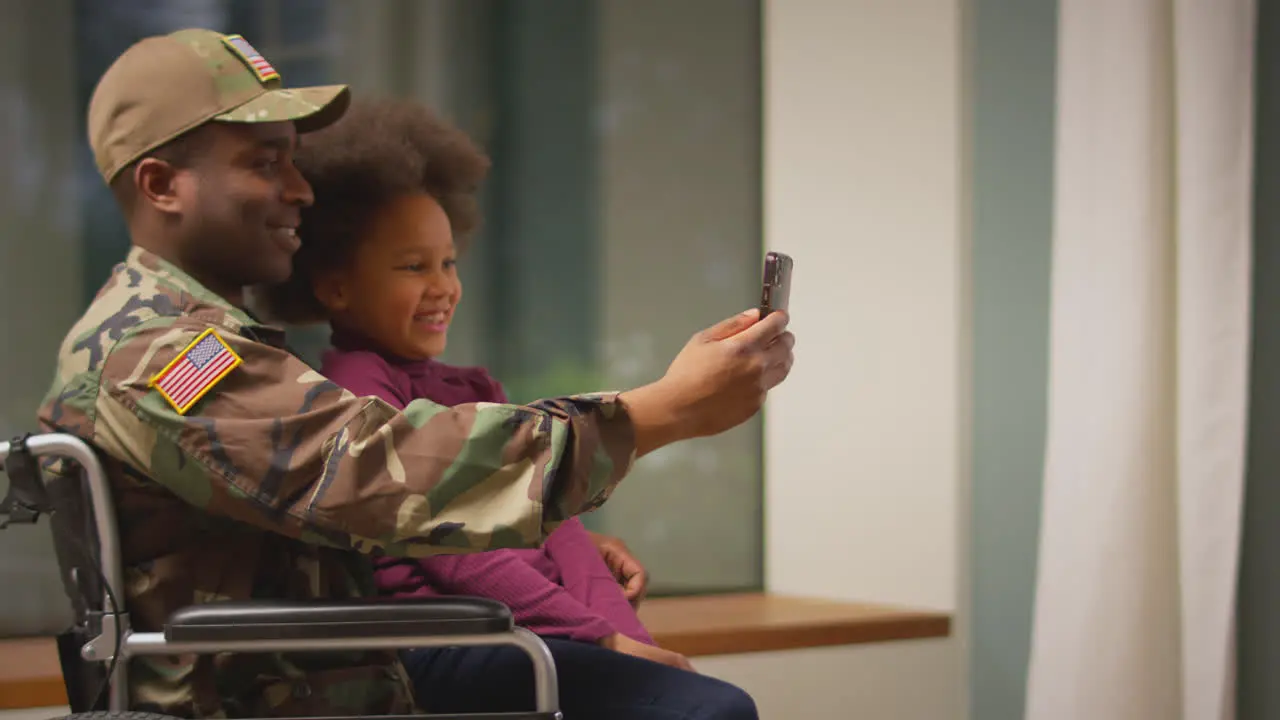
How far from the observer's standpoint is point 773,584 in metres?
3.06

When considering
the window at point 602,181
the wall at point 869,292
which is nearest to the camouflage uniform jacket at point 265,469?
the window at point 602,181

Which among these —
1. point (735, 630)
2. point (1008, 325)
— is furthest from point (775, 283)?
point (1008, 325)

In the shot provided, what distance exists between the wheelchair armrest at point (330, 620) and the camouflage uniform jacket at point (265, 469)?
58 mm

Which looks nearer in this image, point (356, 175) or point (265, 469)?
point (265, 469)

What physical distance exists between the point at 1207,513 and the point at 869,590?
80 cm

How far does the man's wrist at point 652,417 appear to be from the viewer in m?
1.34

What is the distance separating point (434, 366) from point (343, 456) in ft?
1.85

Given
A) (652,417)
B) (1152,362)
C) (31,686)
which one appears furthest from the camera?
(1152,362)

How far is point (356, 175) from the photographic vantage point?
171 centimetres

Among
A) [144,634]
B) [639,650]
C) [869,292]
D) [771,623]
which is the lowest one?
[771,623]

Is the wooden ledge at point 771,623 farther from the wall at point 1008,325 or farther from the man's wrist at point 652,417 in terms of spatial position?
the man's wrist at point 652,417

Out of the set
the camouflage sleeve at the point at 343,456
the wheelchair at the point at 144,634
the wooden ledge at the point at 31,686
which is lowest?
the wooden ledge at the point at 31,686

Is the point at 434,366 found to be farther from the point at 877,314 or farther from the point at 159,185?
the point at 877,314

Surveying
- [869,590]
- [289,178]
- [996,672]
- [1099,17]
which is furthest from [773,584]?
[289,178]
